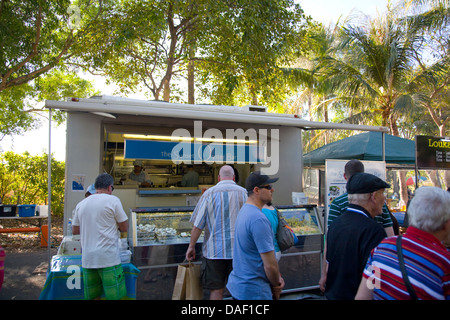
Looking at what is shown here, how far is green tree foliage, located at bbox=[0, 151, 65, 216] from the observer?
38.1ft

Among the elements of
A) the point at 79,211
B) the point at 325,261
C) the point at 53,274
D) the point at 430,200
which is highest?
the point at 430,200

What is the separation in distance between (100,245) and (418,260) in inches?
108

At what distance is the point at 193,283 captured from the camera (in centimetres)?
376

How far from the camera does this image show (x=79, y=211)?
350 cm

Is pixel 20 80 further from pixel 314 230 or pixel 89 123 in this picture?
pixel 314 230

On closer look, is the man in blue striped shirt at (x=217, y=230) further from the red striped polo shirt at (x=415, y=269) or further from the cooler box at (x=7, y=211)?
the cooler box at (x=7, y=211)

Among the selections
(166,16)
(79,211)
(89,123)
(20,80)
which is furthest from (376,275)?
(20,80)

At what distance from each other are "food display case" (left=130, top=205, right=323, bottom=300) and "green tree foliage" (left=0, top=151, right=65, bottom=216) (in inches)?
337

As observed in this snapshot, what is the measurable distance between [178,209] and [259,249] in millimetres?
2482

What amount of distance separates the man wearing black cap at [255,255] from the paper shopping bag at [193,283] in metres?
1.04

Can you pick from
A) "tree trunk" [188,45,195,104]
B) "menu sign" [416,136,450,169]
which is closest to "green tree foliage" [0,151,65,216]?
"tree trunk" [188,45,195,104]

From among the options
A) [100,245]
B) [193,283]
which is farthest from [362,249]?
[100,245]

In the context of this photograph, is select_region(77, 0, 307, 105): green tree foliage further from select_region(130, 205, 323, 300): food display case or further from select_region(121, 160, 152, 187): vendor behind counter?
select_region(130, 205, 323, 300): food display case

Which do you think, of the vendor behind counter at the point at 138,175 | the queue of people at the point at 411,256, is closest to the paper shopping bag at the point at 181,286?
the queue of people at the point at 411,256
